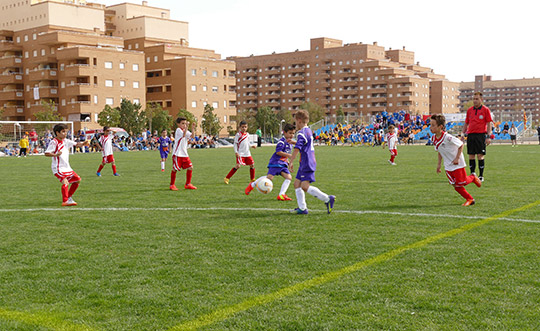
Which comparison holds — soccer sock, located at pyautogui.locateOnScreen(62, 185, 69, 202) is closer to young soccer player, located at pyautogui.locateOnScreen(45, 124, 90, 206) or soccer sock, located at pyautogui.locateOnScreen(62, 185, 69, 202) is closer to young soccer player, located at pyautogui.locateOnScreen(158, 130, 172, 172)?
young soccer player, located at pyautogui.locateOnScreen(45, 124, 90, 206)

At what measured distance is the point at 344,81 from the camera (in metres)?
124

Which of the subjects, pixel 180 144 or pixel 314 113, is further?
pixel 314 113

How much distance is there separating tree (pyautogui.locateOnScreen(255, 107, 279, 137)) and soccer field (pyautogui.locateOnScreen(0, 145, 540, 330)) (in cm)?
8754

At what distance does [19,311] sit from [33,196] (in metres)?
8.32

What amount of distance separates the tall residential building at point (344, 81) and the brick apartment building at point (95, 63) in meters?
40.2

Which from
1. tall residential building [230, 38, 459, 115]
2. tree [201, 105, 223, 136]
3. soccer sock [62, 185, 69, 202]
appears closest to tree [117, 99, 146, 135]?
tree [201, 105, 223, 136]

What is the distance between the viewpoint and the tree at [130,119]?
6506 cm

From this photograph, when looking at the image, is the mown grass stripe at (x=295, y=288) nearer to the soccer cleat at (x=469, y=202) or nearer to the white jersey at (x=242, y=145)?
the soccer cleat at (x=469, y=202)

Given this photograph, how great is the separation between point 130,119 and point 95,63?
11217mm

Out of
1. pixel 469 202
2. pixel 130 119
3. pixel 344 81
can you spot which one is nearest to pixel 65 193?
pixel 469 202

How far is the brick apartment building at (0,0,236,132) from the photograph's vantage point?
2766 inches

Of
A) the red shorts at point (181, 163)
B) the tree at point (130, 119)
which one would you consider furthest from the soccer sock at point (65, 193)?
the tree at point (130, 119)

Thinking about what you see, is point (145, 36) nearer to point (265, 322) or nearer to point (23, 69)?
point (23, 69)

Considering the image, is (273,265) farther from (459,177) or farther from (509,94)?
(509,94)
